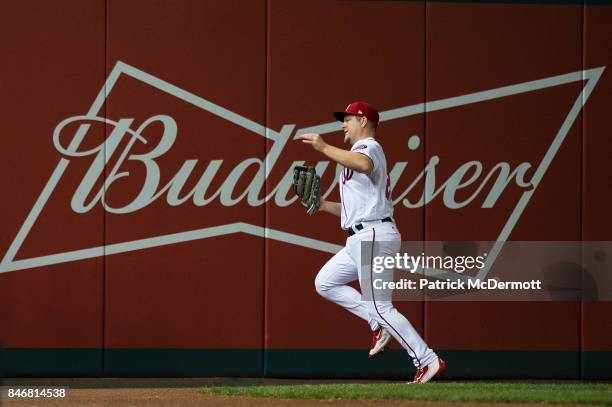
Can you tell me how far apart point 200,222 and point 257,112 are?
954mm

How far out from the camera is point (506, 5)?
10086mm

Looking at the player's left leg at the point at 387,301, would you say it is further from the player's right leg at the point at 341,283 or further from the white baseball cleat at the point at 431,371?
the player's right leg at the point at 341,283

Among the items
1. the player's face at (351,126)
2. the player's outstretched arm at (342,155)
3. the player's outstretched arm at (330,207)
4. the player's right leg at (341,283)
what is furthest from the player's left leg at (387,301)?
the player's face at (351,126)

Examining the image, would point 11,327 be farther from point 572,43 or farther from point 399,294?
point 572,43

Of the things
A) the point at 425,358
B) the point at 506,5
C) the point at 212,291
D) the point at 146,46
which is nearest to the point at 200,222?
the point at 212,291

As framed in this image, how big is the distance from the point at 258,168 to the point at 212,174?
0.36 metres

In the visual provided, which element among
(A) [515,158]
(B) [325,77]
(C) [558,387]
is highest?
(B) [325,77]

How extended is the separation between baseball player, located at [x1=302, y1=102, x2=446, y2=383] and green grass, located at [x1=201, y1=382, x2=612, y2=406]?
26cm

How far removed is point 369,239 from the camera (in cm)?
855

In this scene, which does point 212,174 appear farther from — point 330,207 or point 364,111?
point 364,111

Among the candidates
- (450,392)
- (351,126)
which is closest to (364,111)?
(351,126)

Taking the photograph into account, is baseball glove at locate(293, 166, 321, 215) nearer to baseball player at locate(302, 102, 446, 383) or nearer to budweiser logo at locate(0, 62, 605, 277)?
baseball player at locate(302, 102, 446, 383)

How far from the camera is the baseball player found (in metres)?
8.48

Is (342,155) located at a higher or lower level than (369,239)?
higher
